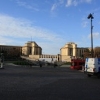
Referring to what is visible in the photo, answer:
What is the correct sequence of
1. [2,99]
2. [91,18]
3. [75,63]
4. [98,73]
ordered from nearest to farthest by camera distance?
1. [2,99]
2. [98,73]
3. [91,18]
4. [75,63]

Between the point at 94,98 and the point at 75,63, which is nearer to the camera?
the point at 94,98

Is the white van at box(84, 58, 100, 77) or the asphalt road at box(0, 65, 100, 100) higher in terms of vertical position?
the white van at box(84, 58, 100, 77)

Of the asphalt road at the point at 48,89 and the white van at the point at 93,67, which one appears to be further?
the white van at the point at 93,67

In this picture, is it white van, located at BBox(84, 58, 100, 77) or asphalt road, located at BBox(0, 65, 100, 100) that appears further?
white van, located at BBox(84, 58, 100, 77)

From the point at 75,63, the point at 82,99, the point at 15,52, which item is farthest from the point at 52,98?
the point at 15,52

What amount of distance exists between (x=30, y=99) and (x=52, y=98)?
105 cm

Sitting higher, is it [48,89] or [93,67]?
[93,67]

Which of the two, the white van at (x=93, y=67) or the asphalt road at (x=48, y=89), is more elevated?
the white van at (x=93, y=67)

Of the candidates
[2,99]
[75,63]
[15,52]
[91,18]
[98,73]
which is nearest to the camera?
[2,99]

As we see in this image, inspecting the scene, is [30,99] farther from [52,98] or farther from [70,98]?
[70,98]

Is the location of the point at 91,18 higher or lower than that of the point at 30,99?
higher

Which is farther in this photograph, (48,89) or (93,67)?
(93,67)

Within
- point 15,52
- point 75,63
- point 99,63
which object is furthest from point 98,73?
point 15,52

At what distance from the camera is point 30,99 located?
A: 13.0 meters
